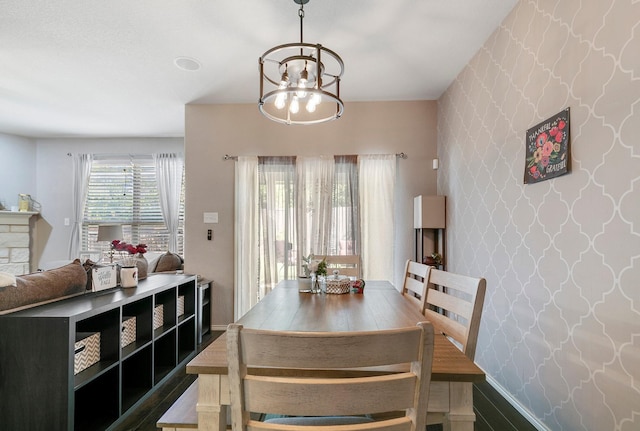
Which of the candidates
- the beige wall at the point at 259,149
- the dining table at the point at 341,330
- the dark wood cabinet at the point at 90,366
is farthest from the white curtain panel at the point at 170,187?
the dining table at the point at 341,330

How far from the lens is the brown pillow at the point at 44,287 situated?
1640 mm

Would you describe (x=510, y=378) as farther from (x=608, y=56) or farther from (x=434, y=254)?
(x=608, y=56)

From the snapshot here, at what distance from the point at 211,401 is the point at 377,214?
3.00 metres

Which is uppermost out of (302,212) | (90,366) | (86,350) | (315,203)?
(315,203)

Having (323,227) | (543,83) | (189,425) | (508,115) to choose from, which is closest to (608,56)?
(543,83)

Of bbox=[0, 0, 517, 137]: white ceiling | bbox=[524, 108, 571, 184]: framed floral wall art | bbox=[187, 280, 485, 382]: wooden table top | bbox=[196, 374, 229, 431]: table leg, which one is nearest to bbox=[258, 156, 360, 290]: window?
bbox=[0, 0, 517, 137]: white ceiling

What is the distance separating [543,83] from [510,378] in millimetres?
1939

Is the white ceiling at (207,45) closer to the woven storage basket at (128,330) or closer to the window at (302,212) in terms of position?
the window at (302,212)

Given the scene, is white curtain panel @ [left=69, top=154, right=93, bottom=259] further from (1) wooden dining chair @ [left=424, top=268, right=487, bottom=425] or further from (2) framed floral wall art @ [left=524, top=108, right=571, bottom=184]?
(2) framed floral wall art @ [left=524, top=108, right=571, bottom=184]

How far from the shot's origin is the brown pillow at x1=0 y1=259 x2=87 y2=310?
164 centimetres

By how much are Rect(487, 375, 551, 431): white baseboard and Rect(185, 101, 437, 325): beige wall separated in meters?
1.51

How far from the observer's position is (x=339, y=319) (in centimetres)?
148

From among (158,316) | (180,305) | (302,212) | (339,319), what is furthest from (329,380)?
(302,212)

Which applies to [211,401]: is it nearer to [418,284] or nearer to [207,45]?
[418,284]
